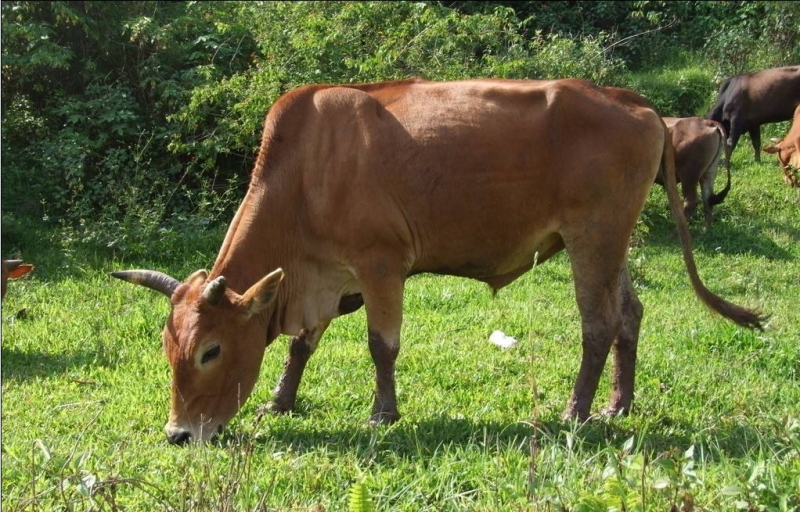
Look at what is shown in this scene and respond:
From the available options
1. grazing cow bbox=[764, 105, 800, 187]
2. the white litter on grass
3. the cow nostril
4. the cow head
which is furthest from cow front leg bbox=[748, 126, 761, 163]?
the cow nostril

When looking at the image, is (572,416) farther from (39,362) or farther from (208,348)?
(39,362)

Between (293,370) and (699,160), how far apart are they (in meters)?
8.10

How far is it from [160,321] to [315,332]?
84.2 inches

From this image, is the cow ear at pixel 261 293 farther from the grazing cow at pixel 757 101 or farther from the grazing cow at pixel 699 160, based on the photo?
the grazing cow at pixel 757 101

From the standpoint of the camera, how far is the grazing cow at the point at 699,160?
12.1 metres

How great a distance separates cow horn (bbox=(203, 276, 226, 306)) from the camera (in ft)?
16.6

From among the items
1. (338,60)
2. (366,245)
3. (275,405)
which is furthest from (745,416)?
(338,60)

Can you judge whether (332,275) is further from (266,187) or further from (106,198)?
(106,198)

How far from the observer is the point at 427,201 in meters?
5.64

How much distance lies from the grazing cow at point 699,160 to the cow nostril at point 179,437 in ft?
28.4

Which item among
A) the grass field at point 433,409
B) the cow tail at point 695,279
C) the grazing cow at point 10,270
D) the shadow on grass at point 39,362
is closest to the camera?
the grass field at point 433,409

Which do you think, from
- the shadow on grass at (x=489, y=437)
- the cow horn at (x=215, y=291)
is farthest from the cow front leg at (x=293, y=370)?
the cow horn at (x=215, y=291)

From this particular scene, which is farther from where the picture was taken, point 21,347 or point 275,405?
point 21,347

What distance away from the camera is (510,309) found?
816 centimetres
